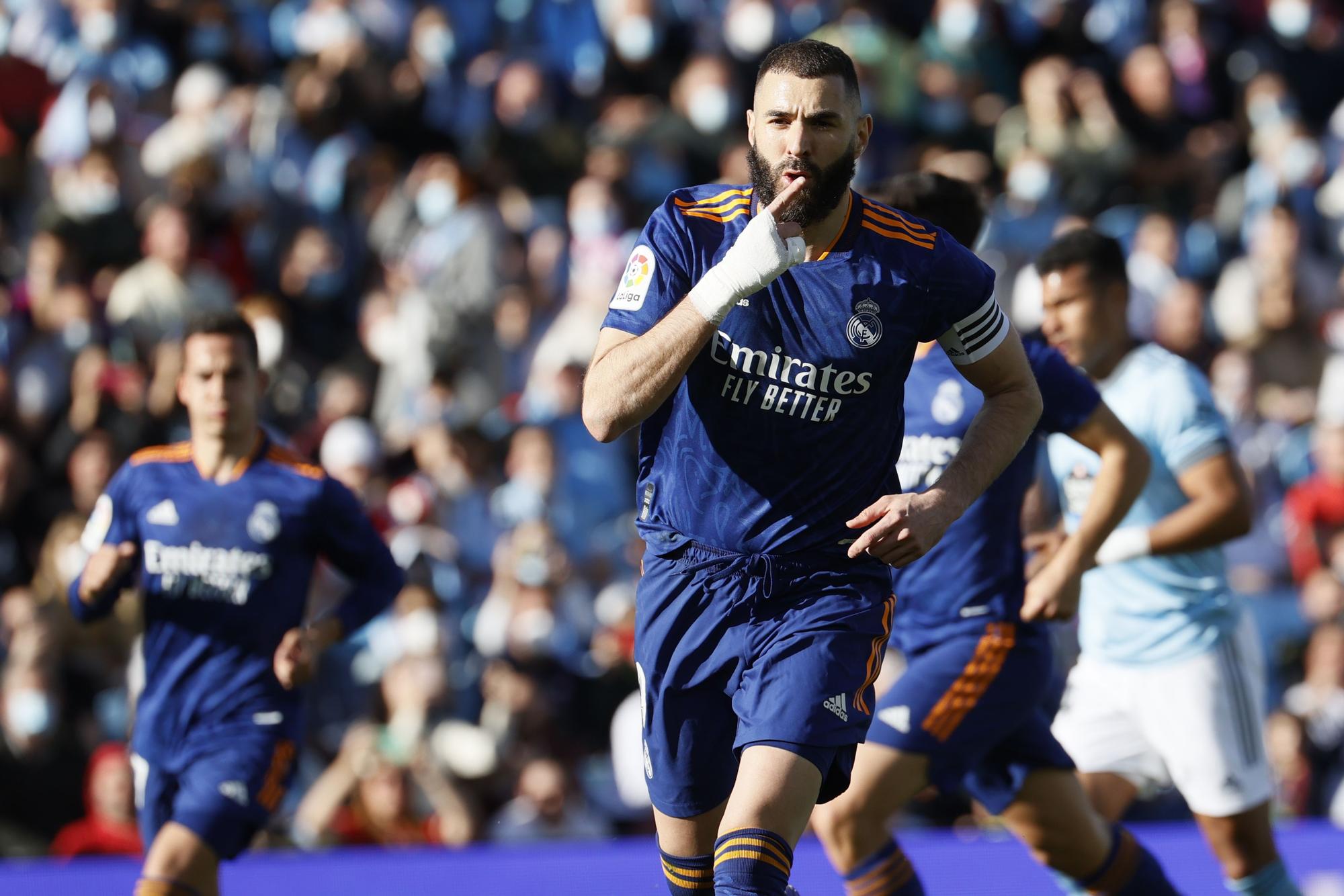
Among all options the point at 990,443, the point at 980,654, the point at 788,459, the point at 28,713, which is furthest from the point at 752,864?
the point at 28,713

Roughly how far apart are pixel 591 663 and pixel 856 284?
6.41 meters

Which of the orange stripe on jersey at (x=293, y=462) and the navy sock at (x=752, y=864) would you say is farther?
the orange stripe on jersey at (x=293, y=462)

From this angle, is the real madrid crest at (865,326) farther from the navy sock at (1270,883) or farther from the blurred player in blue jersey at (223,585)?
the navy sock at (1270,883)

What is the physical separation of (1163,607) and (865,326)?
8.72 feet

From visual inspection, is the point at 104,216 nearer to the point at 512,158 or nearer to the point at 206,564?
the point at 512,158

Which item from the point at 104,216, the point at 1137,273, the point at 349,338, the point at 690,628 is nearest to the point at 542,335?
the point at 349,338

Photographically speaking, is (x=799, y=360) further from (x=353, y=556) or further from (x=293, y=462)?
(x=293, y=462)

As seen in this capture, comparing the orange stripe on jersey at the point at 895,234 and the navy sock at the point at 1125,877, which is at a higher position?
the orange stripe on jersey at the point at 895,234

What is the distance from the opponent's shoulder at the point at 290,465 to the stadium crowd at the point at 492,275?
3227 mm

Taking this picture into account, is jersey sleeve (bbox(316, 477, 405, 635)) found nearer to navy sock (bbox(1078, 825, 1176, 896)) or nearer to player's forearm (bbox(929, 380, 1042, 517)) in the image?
player's forearm (bbox(929, 380, 1042, 517))

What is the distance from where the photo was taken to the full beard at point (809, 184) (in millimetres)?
4527

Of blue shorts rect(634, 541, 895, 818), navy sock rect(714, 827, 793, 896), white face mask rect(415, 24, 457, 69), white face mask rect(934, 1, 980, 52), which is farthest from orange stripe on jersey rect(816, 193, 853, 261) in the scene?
white face mask rect(934, 1, 980, 52)

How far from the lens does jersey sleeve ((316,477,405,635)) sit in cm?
667

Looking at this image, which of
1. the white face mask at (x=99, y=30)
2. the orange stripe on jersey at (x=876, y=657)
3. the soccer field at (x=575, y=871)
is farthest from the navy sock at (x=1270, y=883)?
the white face mask at (x=99, y=30)
